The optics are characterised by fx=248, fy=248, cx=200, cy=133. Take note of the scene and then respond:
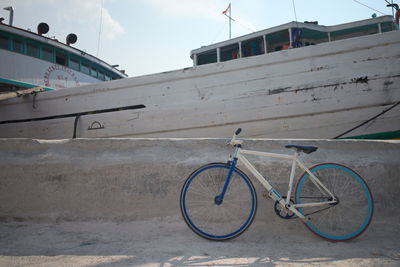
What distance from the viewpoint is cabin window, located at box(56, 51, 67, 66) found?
991 cm

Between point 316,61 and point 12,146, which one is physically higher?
point 316,61

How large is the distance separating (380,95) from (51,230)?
440cm

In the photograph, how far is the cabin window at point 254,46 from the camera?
7777mm

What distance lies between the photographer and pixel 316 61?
12.5ft

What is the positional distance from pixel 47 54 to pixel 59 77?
918 millimetres

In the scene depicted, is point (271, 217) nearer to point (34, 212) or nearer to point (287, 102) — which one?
point (287, 102)

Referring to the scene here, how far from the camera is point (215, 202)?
2.20 m

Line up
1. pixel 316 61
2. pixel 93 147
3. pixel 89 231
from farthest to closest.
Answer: pixel 316 61 < pixel 93 147 < pixel 89 231

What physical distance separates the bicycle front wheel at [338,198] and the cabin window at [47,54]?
411 inches

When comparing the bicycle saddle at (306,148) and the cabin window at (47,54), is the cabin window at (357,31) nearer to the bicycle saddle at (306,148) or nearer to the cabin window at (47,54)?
the bicycle saddle at (306,148)

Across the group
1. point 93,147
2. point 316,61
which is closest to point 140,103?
point 93,147

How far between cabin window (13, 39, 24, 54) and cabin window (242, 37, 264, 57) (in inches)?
304

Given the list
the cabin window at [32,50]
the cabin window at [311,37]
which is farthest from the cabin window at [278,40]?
the cabin window at [32,50]

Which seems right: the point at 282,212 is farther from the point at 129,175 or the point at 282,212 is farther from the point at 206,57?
the point at 206,57
